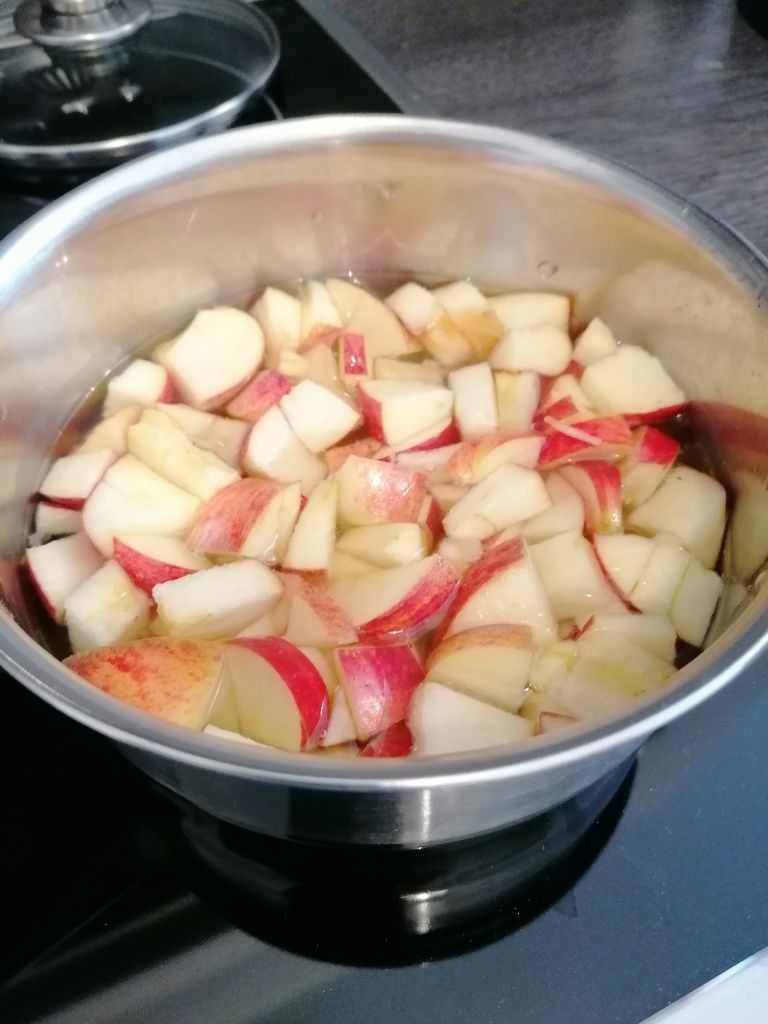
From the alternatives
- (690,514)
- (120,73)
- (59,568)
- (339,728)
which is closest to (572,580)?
(690,514)

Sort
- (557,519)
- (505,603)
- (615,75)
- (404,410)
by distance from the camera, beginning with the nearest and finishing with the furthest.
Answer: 1. (505,603)
2. (557,519)
3. (404,410)
4. (615,75)

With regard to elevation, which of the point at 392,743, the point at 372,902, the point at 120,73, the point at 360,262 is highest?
the point at 120,73

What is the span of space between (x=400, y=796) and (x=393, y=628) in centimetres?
29

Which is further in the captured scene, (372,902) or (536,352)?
(536,352)

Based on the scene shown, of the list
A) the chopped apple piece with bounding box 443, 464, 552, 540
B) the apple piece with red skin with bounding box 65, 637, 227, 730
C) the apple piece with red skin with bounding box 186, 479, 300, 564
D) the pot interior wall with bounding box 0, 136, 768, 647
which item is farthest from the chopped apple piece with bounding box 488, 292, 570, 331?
the apple piece with red skin with bounding box 65, 637, 227, 730

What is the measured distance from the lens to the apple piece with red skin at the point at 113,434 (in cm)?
103

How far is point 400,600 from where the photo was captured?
84 centimetres

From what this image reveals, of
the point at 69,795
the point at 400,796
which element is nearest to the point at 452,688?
the point at 400,796

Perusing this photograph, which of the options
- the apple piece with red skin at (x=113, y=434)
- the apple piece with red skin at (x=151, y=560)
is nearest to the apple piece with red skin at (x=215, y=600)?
the apple piece with red skin at (x=151, y=560)

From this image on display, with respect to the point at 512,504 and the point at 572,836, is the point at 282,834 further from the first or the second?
the point at 512,504

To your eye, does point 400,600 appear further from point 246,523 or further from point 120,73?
point 120,73

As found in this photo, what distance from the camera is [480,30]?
160 centimetres

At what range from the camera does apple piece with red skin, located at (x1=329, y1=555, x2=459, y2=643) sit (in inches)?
33.0

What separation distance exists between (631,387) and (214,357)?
490mm
